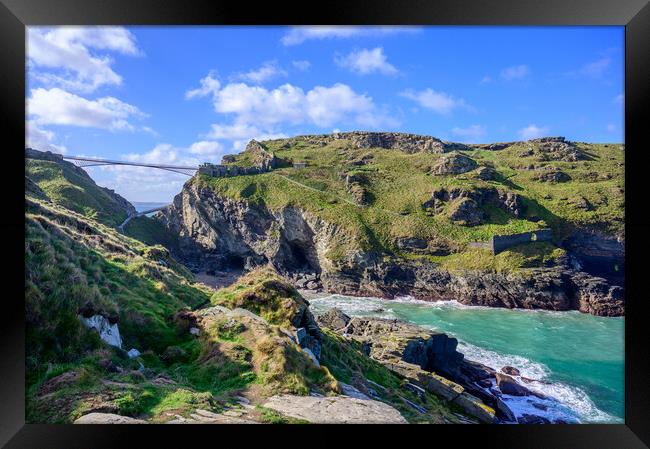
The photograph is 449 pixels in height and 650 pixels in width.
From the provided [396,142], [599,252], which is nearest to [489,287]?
[599,252]

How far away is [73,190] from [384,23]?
26798 millimetres

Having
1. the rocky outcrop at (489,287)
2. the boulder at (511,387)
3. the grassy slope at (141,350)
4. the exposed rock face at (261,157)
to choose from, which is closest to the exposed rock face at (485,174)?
the rocky outcrop at (489,287)

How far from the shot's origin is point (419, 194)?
3334 cm

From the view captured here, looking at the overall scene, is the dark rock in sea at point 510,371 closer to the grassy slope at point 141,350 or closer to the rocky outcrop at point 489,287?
the grassy slope at point 141,350

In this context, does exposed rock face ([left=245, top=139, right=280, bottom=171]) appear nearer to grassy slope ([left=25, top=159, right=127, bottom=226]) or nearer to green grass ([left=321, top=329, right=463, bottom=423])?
grassy slope ([left=25, top=159, right=127, bottom=226])

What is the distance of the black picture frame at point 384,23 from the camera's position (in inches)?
146

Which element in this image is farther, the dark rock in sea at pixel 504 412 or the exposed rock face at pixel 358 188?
A: the exposed rock face at pixel 358 188

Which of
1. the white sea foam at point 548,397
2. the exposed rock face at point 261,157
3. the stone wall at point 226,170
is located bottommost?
the white sea foam at point 548,397

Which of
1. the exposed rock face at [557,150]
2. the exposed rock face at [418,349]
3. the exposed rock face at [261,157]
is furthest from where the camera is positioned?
the exposed rock face at [261,157]

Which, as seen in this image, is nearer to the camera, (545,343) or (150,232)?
(545,343)

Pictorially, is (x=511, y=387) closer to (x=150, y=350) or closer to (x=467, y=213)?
(x=150, y=350)

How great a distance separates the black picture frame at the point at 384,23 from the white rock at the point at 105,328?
2.17 feet

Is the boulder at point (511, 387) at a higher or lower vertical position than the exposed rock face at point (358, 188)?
lower
